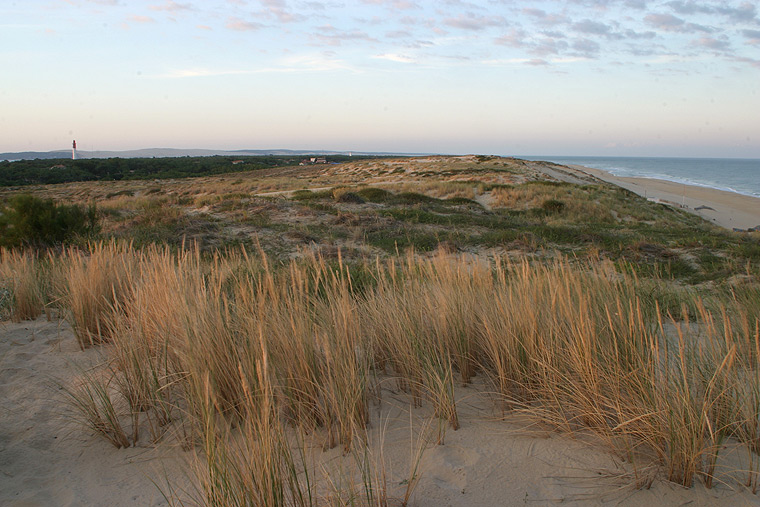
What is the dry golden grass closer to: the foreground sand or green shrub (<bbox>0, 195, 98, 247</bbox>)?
the foreground sand

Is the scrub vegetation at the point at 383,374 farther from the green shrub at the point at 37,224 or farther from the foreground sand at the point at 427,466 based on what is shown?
the green shrub at the point at 37,224

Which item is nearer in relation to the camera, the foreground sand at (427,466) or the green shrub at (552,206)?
the foreground sand at (427,466)

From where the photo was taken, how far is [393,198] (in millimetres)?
19578

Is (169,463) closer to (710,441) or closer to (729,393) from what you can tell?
(710,441)

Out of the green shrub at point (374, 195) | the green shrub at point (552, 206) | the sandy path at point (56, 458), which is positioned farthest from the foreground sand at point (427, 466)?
the green shrub at point (552, 206)

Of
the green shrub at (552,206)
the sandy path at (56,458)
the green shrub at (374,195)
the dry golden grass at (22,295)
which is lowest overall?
the sandy path at (56,458)

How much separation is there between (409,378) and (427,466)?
0.71m

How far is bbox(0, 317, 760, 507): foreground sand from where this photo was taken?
Result: 2.07m

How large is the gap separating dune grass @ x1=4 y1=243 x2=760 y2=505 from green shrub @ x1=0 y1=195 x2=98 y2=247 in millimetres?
6777

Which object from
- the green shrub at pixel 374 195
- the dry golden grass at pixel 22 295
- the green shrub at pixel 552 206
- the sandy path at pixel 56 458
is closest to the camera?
the sandy path at pixel 56 458

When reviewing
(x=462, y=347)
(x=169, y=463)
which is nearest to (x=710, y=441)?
(x=462, y=347)

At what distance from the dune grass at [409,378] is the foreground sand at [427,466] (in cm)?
9

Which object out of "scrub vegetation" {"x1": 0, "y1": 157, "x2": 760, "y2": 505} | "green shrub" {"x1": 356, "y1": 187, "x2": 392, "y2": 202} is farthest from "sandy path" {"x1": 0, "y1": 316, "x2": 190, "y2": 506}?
"green shrub" {"x1": 356, "y1": 187, "x2": 392, "y2": 202}

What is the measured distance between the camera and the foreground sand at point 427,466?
2070mm
